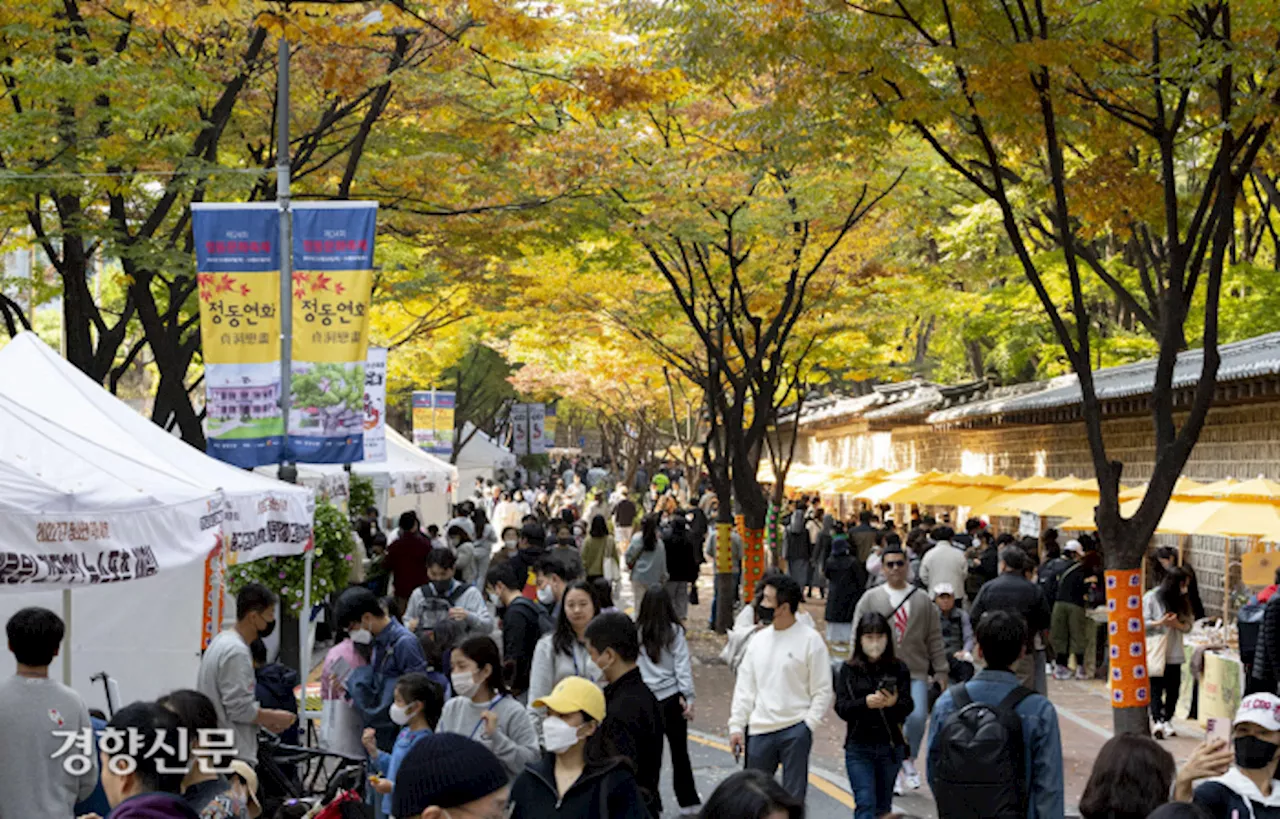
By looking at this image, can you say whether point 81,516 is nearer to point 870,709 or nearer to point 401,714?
point 401,714

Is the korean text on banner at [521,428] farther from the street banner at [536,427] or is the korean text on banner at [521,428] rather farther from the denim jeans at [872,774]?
the denim jeans at [872,774]

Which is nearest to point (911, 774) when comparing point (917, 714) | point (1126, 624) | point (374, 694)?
point (917, 714)

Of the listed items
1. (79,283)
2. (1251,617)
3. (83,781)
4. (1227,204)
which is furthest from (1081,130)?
(79,283)

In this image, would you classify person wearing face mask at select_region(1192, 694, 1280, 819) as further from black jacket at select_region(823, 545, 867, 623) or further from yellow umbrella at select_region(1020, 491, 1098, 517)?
yellow umbrella at select_region(1020, 491, 1098, 517)

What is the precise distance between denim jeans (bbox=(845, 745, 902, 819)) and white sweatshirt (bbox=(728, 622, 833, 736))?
33cm

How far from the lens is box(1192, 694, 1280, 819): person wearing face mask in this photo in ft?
17.4

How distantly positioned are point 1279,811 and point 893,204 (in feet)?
45.2

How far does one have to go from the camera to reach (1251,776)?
5418 millimetres

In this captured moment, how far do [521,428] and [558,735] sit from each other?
43899mm

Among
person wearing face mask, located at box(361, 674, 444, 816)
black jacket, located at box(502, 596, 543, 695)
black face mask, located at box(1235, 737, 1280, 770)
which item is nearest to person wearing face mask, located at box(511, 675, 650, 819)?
person wearing face mask, located at box(361, 674, 444, 816)

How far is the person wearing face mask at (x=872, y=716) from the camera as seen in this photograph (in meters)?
8.45

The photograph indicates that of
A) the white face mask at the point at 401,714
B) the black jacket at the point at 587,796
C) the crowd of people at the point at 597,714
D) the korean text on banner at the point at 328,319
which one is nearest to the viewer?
the crowd of people at the point at 597,714

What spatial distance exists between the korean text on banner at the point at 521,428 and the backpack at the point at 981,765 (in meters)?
43.1

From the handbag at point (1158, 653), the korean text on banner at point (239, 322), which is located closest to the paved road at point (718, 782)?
the handbag at point (1158, 653)
